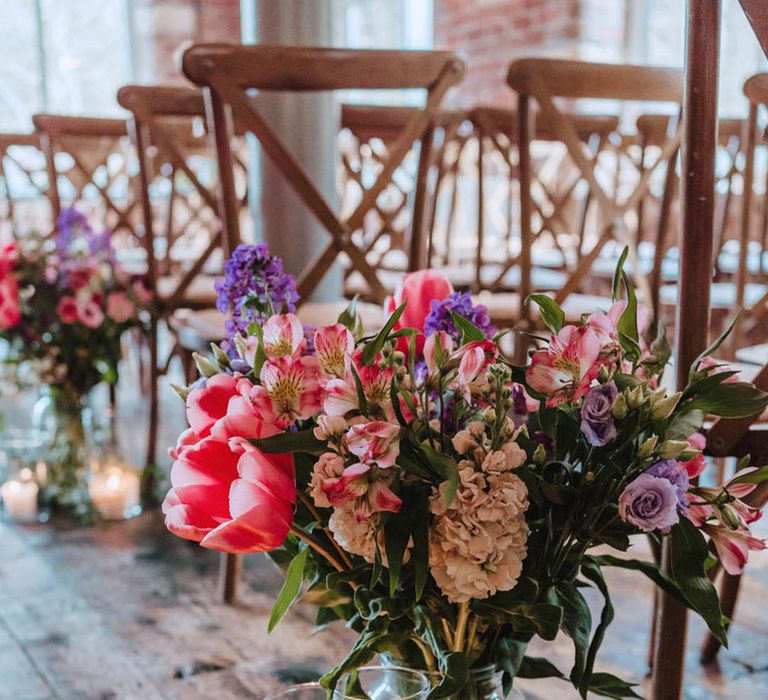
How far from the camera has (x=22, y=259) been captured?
6.55ft

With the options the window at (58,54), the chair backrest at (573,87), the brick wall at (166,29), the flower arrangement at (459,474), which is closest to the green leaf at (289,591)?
the flower arrangement at (459,474)

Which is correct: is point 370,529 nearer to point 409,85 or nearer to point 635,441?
point 635,441

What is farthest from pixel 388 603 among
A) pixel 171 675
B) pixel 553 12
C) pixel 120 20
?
pixel 120 20

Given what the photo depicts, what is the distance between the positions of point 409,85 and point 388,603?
43.5 inches

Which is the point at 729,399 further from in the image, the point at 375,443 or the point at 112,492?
the point at 112,492

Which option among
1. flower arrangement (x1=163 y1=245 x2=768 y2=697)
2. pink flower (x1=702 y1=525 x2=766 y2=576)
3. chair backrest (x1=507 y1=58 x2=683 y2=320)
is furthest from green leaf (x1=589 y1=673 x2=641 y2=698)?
chair backrest (x1=507 y1=58 x2=683 y2=320)

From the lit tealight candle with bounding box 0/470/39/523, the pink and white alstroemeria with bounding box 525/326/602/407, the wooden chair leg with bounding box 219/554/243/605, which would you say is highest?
the pink and white alstroemeria with bounding box 525/326/602/407

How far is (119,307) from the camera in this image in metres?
1.99

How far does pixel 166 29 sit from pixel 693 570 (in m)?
5.83

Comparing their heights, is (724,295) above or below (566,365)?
below

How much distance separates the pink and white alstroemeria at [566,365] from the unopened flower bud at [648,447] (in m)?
0.05

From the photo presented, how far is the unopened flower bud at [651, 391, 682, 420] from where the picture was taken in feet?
1.73

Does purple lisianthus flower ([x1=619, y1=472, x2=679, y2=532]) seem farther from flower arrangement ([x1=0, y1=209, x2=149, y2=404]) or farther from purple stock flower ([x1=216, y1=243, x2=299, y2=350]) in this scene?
flower arrangement ([x1=0, y1=209, x2=149, y2=404])

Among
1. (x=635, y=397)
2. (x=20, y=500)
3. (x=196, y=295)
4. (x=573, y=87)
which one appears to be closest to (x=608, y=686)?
(x=635, y=397)
